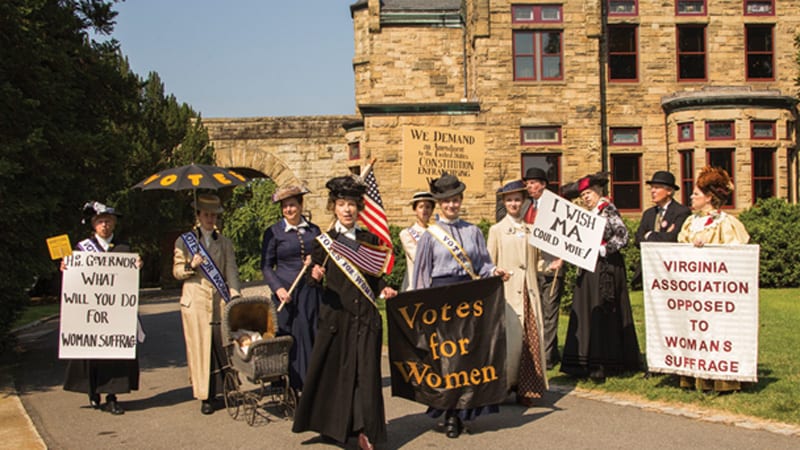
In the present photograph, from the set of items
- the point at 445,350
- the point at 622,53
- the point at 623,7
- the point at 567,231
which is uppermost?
the point at 623,7

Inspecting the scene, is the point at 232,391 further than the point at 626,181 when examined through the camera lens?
No

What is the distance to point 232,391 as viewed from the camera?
26.5ft

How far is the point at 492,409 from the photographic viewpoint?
23.1 feet

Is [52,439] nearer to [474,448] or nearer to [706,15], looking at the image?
[474,448]

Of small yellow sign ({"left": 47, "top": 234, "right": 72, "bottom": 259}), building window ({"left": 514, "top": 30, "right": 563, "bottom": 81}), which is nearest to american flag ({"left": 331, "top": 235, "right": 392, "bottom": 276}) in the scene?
small yellow sign ({"left": 47, "top": 234, "right": 72, "bottom": 259})

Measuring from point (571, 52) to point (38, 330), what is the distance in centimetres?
1722

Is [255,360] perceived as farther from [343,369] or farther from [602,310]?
[602,310]

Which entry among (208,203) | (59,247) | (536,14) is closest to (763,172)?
(536,14)

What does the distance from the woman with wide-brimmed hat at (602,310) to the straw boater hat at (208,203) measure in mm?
4057

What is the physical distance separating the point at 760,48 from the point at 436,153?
18209mm

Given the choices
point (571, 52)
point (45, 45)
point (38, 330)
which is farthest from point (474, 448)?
point (571, 52)

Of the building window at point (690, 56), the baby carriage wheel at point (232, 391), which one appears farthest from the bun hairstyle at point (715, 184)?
the building window at point (690, 56)

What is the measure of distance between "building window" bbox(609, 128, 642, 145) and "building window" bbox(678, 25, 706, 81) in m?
2.28

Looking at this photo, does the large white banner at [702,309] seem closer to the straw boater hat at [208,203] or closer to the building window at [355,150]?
the straw boater hat at [208,203]
